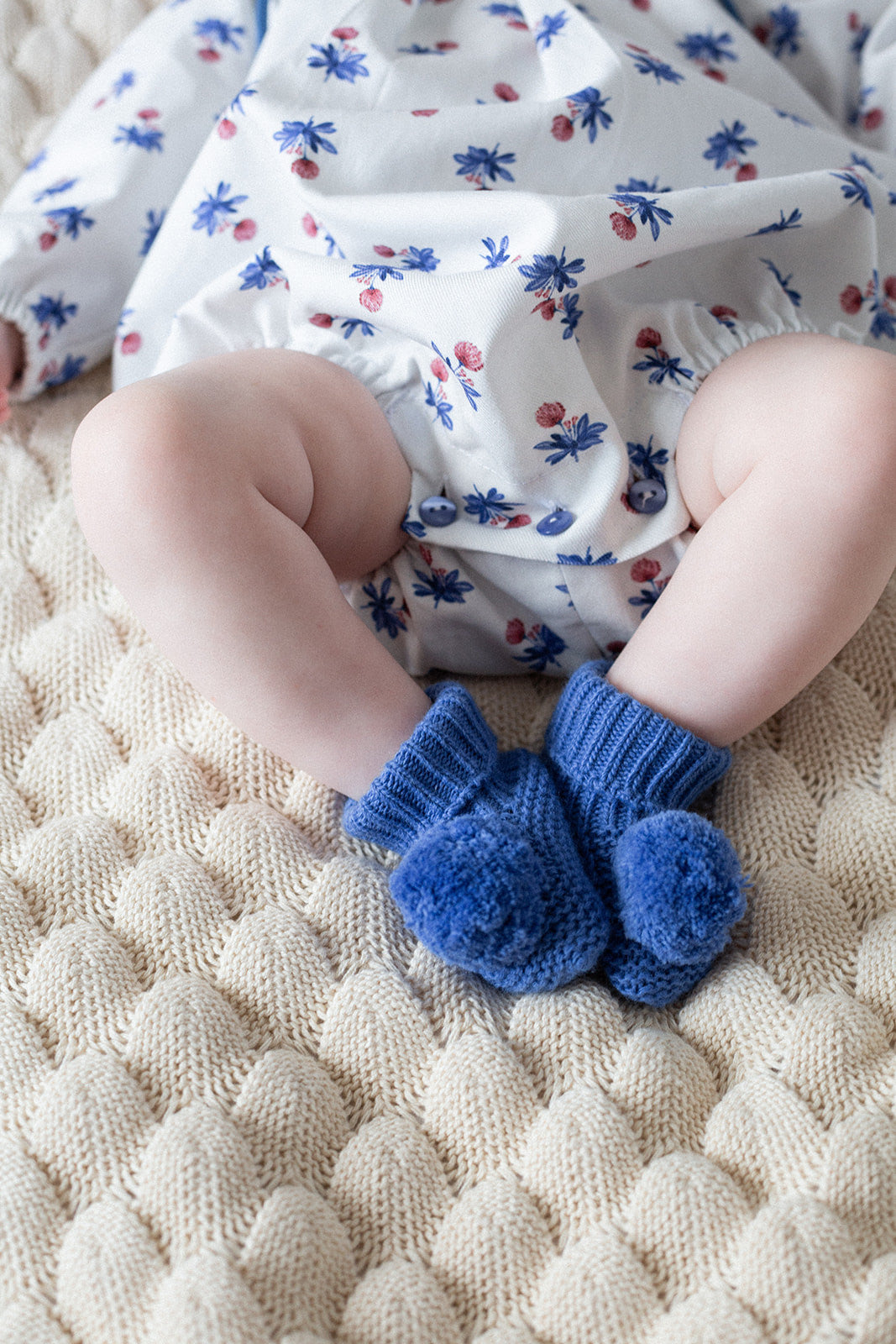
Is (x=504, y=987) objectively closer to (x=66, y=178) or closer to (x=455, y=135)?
(x=455, y=135)

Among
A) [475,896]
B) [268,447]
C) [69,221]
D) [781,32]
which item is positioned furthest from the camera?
[781,32]

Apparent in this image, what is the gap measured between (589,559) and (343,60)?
0.49 meters

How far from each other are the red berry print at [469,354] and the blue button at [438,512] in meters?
0.10

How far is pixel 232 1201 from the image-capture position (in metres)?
0.58

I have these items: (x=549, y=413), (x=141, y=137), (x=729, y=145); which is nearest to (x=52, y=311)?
(x=141, y=137)

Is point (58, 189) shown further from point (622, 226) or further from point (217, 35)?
point (622, 226)

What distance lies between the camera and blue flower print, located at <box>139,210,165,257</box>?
42.1 inches

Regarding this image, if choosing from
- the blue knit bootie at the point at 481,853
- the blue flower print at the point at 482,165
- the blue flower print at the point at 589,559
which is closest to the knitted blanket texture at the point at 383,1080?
the blue knit bootie at the point at 481,853

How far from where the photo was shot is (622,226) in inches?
32.0

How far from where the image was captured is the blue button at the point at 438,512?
0.85 metres

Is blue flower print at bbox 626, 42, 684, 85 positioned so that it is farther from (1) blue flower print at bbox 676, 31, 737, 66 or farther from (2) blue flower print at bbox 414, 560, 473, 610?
(2) blue flower print at bbox 414, 560, 473, 610

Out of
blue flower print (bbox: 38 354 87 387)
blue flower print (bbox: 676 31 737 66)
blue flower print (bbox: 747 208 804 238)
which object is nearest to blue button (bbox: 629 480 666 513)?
blue flower print (bbox: 747 208 804 238)

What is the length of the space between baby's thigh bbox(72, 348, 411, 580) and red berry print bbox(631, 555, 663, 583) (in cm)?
19

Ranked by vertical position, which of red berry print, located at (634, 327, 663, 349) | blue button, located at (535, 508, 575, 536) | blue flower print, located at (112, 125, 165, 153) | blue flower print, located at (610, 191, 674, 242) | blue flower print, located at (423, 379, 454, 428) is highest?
blue flower print, located at (112, 125, 165, 153)
